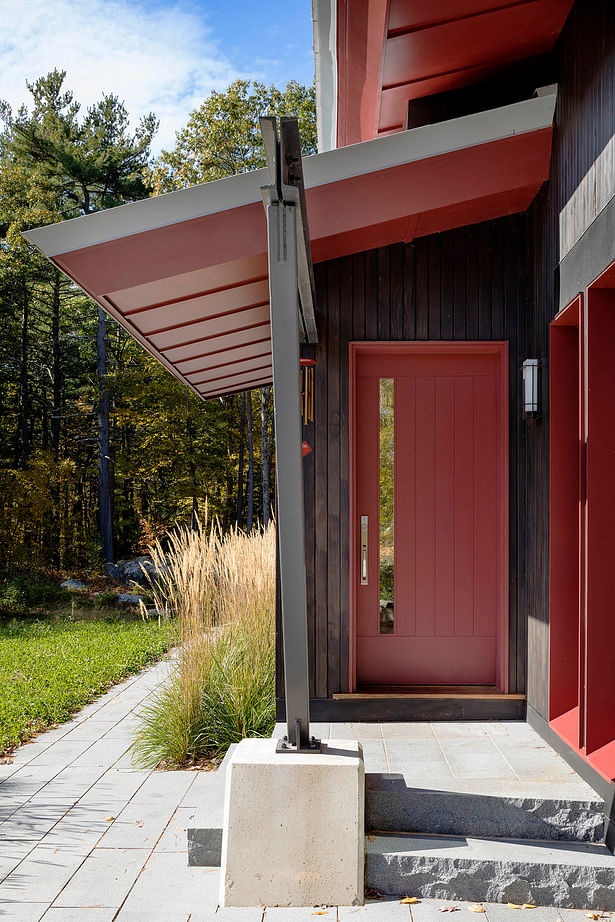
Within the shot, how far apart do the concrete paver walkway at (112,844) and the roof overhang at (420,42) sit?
Answer: 3.28 m

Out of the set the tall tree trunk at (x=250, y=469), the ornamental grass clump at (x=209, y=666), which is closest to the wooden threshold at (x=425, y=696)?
the ornamental grass clump at (x=209, y=666)

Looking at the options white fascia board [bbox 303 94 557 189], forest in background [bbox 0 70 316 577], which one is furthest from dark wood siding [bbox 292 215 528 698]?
forest in background [bbox 0 70 316 577]

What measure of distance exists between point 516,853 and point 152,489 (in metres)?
15.7

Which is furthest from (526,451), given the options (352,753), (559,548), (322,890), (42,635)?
(42,635)

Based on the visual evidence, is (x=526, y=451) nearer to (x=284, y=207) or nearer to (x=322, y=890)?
(x=284, y=207)

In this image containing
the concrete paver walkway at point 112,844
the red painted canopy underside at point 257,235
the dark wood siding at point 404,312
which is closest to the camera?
the concrete paver walkway at point 112,844

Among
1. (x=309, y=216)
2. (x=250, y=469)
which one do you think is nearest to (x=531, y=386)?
(x=309, y=216)

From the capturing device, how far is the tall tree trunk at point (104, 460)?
15148 millimetres

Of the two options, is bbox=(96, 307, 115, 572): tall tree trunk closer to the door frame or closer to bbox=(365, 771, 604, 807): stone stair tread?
the door frame

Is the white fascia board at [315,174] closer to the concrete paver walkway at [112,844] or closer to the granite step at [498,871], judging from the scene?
the concrete paver walkway at [112,844]

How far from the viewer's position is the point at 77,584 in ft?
44.2

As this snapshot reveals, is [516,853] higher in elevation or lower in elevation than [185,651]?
lower

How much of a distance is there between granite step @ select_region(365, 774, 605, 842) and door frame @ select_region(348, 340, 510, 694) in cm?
113

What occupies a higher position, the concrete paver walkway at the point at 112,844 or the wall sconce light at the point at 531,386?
the wall sconce light at the point at 531,386
